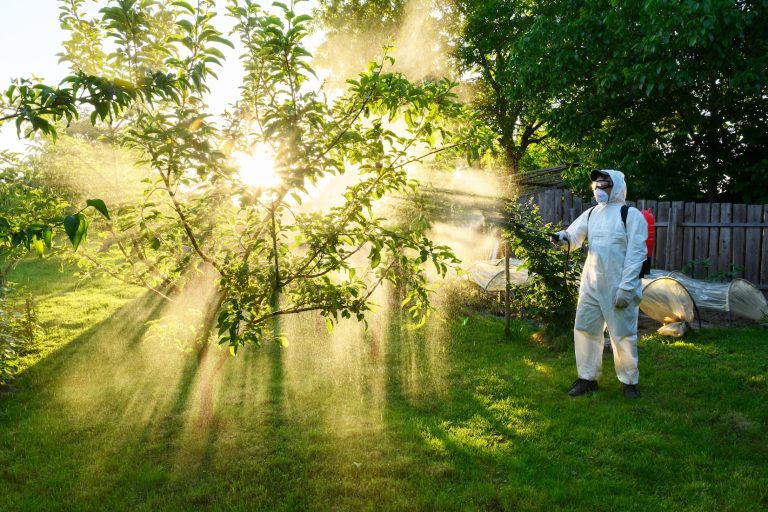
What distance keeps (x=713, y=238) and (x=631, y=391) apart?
5579 millimetres

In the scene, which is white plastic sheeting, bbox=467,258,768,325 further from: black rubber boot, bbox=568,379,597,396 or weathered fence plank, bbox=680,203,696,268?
black rubber boot, bbox=568,379,597,396

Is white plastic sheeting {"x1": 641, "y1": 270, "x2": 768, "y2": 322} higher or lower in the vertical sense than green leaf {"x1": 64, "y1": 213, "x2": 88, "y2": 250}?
lower

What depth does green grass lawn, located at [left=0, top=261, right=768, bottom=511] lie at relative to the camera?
3281 mm

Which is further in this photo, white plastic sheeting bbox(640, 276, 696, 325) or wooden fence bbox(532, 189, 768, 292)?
wooden fence bbox(532, 189, 768, 292)

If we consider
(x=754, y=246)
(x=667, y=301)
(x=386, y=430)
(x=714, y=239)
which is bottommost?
(x=386, y=430)

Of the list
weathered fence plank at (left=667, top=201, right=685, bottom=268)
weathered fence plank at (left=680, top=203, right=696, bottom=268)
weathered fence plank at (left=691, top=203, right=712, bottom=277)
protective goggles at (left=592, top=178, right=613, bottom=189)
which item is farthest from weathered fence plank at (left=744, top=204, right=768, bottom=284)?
protective goggles at (left=592, top=178, right=613, bottom=189)

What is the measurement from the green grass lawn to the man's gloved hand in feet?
2.96

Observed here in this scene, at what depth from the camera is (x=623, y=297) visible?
464 centimetres

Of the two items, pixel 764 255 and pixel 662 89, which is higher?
pixel 662 89

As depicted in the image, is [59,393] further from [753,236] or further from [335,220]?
[753,236]

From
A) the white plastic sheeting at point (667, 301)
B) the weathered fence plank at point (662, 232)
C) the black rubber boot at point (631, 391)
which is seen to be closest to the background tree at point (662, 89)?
the weathered fence plank at point (662, 232)

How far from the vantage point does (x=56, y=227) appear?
195cm

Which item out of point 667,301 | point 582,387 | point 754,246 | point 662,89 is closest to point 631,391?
point 582,387

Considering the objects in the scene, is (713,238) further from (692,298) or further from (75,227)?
(75,227)
